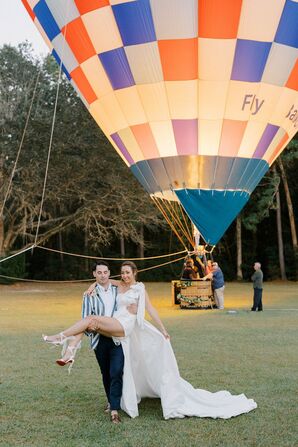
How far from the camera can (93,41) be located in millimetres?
9711

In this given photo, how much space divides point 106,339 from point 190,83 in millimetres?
6256

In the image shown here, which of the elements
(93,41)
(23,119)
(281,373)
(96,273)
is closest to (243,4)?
(93,41)

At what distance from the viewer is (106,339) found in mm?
4449

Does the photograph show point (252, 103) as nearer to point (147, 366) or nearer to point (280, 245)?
point (147, 366)

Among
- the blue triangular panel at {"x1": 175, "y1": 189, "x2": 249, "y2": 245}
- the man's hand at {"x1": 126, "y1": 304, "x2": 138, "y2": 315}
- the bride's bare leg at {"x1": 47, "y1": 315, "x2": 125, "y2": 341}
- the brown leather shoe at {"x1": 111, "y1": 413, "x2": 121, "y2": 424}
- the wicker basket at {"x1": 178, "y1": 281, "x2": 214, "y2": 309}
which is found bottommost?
the brown leather shoe at {"x1": 111, "y1": 413, "x2": 121, "y2": 424}

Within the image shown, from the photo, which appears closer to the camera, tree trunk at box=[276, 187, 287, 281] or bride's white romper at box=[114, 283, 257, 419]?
bride's white romper at box=[114, 283, 257, 419]

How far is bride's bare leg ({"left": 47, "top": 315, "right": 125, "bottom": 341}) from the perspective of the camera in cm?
418

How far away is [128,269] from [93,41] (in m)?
6.07

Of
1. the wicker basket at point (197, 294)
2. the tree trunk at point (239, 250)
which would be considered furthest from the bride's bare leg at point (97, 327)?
the tree trunk at point (239, 250)

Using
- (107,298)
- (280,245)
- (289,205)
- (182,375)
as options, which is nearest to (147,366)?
(107,298)

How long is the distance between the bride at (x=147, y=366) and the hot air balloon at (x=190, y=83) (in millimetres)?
5787

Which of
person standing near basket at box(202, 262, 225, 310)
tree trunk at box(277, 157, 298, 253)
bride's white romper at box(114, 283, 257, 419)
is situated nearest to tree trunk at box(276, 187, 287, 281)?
tree trunk at box(277, 157, 298, 253)

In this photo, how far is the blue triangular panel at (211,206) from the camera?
10891 millimetres

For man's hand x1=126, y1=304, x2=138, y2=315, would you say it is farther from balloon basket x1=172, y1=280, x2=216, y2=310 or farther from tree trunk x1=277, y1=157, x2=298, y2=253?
tree trunk x1=277, y1=157, x2=298, y2=253
